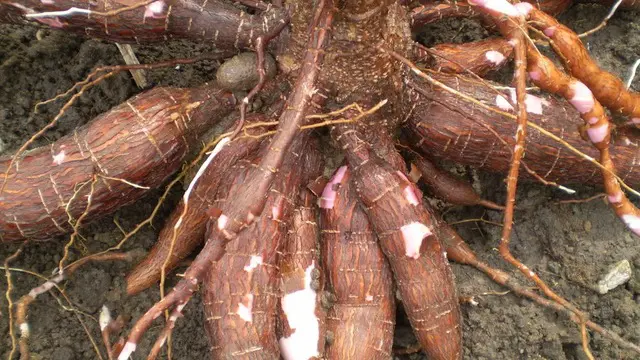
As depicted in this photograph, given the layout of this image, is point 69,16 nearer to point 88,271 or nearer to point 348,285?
point 88,271

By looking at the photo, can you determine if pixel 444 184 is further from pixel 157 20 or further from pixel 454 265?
pixel 157 20

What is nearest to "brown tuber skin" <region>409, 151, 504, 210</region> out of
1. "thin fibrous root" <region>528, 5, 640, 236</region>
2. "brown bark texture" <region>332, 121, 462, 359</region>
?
"brown bark texture" <region>332, 121, 462, 359</region>

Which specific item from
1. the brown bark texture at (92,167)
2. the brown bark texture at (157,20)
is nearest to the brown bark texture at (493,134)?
the brown bark texture at (157,20)

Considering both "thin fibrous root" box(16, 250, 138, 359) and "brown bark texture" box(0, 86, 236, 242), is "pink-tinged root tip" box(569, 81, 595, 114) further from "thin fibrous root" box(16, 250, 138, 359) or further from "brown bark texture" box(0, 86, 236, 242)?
"thin fibrous root" box(16, 250, 138, 359)

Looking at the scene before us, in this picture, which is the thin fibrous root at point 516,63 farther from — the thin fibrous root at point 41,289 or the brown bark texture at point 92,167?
the thin fibrous root at point 41,289

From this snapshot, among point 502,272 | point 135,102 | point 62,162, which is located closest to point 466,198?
point 502,272

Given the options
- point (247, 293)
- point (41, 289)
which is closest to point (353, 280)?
point (247, 293)

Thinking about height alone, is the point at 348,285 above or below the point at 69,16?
below
